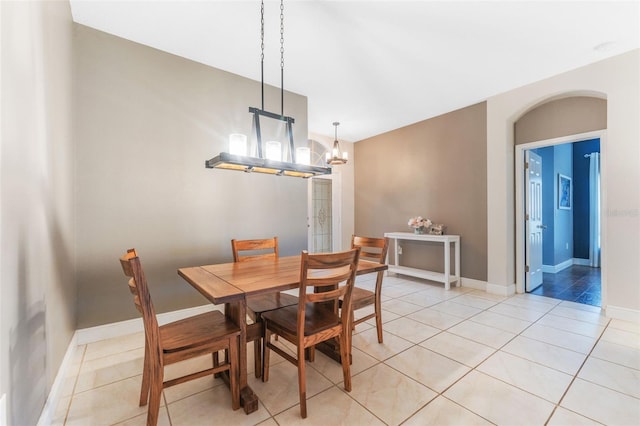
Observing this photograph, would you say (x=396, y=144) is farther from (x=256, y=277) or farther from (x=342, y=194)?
(x=256, y=277)

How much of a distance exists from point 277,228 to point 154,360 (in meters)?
2.41

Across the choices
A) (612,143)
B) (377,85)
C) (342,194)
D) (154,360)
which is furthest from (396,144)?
(154,360)

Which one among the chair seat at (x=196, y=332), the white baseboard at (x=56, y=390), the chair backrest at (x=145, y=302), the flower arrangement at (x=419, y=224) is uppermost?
the flower arrangement at (x=419, y=224)

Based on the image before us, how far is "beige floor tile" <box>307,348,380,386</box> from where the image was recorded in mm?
2012

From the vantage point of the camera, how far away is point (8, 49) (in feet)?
3.99

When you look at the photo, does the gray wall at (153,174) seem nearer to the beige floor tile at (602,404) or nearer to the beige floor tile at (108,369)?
the beige floor tile at (108,369)

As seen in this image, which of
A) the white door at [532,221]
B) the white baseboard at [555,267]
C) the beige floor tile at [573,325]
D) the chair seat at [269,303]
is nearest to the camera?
the chair seat at [269,303]

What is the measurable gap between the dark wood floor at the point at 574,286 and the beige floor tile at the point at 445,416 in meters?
3.10

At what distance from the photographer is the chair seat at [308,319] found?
1758 millimetres

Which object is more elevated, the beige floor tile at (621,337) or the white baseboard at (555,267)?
the white baseboard at (555,267)

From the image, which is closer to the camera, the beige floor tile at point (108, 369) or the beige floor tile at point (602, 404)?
the beige floor tile at point (602, 404)

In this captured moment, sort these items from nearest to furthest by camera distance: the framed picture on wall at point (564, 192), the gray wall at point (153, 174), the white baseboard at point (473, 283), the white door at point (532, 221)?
1. the gray wall at point (153, 174)
2. the white door at point (532, 221)
3. the white baseboard at point (473, 283)
4. the framed picture on wall at point (564, 192)

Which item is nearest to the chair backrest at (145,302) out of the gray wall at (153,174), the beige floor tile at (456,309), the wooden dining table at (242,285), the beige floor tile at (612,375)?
the wooden dining table at (242,285)

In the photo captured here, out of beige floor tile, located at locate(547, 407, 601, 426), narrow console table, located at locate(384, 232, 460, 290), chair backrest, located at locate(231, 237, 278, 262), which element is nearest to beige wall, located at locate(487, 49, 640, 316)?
narrow console table, located at locate(384, 232, 460, 290)
